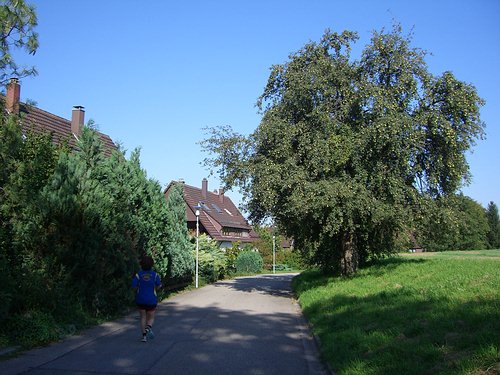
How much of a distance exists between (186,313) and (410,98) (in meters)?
10.2

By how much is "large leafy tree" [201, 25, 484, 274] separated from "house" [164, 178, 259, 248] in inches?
1259

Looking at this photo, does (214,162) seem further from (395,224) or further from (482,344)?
(482,344)

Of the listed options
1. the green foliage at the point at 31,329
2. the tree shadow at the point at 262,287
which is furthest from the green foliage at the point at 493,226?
the green foliage at the point at 31,329

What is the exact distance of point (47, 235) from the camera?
34.0 ft

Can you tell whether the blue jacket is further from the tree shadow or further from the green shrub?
the tree shadow

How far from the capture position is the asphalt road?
718 centimetres

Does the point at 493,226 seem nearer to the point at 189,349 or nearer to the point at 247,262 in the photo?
the point at 247,262

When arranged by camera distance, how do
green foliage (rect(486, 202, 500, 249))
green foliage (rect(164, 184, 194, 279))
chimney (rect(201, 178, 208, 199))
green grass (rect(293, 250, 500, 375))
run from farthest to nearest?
green foliage (rect(486, 202, 500, 249)) → chimney (rect(201, 178, 208, 199)) → green foliage (rect(164, 184, 194, 279)) → green grass (rect(293, 250, 500, 375))

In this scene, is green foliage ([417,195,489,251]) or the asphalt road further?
green foliage ([417,195,489,251])

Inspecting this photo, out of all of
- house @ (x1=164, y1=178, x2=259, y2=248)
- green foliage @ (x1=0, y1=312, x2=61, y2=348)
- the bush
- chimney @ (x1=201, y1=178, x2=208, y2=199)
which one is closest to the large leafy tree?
green foliage @ (x1=0, y1=312, x2=61, y2=348)

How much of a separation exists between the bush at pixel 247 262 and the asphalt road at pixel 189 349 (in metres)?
31.7

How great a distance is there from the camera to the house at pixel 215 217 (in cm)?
5208

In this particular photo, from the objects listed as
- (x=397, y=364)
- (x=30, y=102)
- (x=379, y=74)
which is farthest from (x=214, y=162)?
(x=397, y=364)

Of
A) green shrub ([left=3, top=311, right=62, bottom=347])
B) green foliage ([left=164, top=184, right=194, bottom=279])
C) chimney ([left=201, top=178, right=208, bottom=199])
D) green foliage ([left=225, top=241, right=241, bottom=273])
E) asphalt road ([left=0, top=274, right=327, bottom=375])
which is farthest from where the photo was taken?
chimney ([left=201, top=178, right=208, bottom=199])
